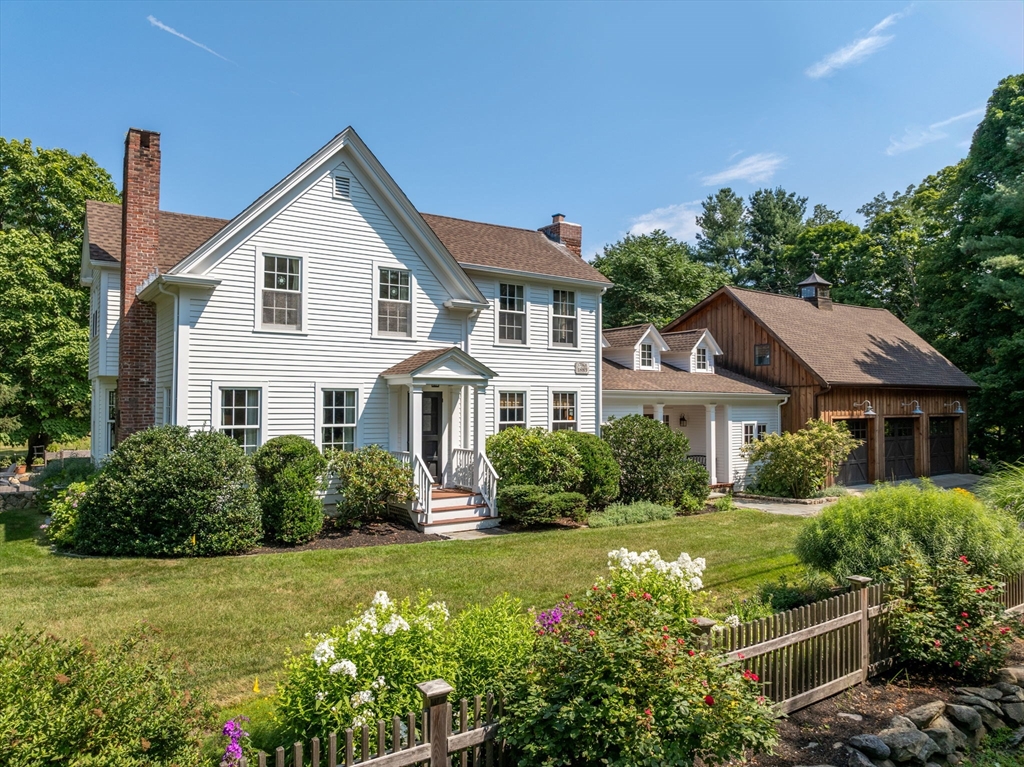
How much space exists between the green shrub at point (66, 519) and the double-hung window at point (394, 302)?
6795mm

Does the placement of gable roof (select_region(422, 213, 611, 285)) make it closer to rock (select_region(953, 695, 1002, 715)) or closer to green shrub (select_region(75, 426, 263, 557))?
green shrub (select_region(75, 426, 263, 557))

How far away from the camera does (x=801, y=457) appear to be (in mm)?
20094

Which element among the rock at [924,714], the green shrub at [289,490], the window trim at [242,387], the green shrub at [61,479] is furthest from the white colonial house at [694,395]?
the rock at [924,714]

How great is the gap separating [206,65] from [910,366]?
2688 cm

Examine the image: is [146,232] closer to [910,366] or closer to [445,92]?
[445,92]

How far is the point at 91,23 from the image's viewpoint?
1145 cm

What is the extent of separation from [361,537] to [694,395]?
1209 cm

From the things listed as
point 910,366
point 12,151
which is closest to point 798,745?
point 910,366

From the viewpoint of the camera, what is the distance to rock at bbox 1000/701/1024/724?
20.3 feet

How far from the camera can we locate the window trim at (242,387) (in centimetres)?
1314

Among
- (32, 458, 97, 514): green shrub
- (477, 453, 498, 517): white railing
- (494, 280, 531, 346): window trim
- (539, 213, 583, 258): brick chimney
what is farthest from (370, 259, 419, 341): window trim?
(539, 213, 583, 258): brick chimney

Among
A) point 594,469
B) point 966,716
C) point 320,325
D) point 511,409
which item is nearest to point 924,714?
point 966,716

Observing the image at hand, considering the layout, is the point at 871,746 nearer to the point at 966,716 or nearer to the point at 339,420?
the point at 966,716

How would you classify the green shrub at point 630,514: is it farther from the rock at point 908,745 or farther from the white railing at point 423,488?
the rock at point 908,745
